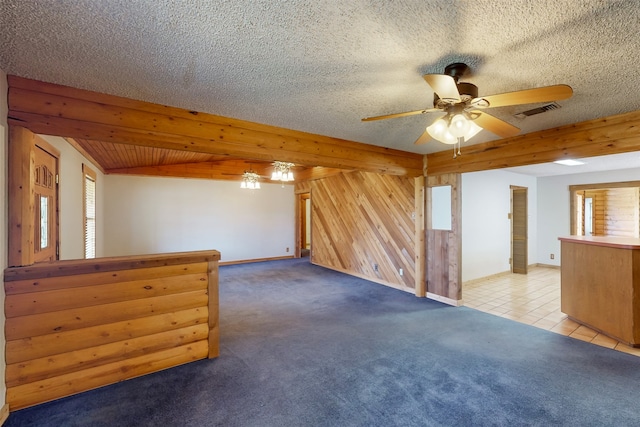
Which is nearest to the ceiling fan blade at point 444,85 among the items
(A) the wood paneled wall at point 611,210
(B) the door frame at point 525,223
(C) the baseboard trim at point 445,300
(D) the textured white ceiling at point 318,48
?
(D) the textured white ceiling at point 318,48

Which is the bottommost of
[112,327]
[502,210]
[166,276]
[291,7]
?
[112,327]

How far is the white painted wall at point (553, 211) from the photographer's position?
6560mm

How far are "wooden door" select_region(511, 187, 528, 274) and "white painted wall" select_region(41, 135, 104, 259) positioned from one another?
8.25 m

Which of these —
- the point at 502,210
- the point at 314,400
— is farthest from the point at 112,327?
the point at 502,210

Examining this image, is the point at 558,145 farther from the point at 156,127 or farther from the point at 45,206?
the point at 45,206

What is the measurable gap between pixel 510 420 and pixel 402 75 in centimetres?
254

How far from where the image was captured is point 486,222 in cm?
577

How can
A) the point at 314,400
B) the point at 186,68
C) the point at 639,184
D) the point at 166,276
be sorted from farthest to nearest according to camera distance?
the point at 639,184 → the point at 166,276 → the point at 314,400 → the point at 186,68

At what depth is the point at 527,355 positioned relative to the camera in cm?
275

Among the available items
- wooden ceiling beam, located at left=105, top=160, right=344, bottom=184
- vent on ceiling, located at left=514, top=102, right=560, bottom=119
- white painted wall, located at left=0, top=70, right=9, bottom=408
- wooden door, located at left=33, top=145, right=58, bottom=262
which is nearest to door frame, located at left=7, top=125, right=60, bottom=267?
white painted wall, located at left=0, top=70, right=9, bottom=408

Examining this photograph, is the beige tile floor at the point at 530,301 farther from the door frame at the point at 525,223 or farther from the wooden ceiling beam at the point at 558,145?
the wooden ceiling beam at the point at 558,145

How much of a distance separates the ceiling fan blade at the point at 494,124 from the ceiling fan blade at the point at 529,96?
0.66ft

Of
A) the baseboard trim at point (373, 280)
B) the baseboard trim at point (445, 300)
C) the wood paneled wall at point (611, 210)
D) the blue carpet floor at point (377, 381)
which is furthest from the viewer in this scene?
the wood paneled wall at point (611, 210)

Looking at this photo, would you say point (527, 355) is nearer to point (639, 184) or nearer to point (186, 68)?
point (186, 68)
